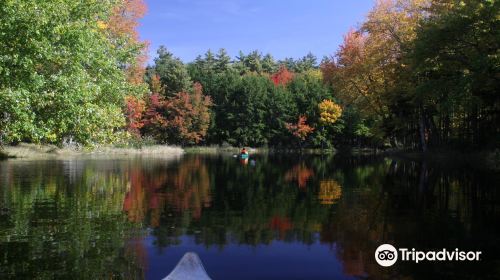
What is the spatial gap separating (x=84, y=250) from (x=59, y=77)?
6.92 metres

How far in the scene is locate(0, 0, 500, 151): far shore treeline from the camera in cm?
1395

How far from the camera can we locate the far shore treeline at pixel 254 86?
14.0 m

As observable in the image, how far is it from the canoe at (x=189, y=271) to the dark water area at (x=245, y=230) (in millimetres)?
1715

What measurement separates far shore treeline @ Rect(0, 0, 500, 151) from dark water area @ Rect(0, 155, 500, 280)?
9.07 ft

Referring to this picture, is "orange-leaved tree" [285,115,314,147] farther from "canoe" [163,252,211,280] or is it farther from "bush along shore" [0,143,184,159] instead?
"canoe" [163,252,211,280]

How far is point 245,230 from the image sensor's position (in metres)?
11.6

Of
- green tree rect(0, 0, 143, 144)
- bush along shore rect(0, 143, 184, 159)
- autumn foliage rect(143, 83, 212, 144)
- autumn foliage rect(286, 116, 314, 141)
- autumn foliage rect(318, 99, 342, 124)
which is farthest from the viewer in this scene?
autumn foliage rect(286, 116, 314, 141)

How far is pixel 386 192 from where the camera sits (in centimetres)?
1856

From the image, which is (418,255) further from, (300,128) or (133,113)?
(300,128)

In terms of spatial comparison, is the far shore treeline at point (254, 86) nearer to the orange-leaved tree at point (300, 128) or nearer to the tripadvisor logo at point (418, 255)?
the orange-leaved tree at point (300, 128)

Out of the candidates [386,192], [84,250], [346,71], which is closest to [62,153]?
[346,71]

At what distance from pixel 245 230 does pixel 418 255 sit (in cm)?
422

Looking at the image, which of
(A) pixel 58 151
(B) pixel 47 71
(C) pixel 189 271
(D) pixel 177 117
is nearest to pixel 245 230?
(C) pixel 189 271

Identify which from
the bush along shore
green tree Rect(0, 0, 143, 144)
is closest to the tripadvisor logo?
green tree Rect(0, 0, 143, 144)
